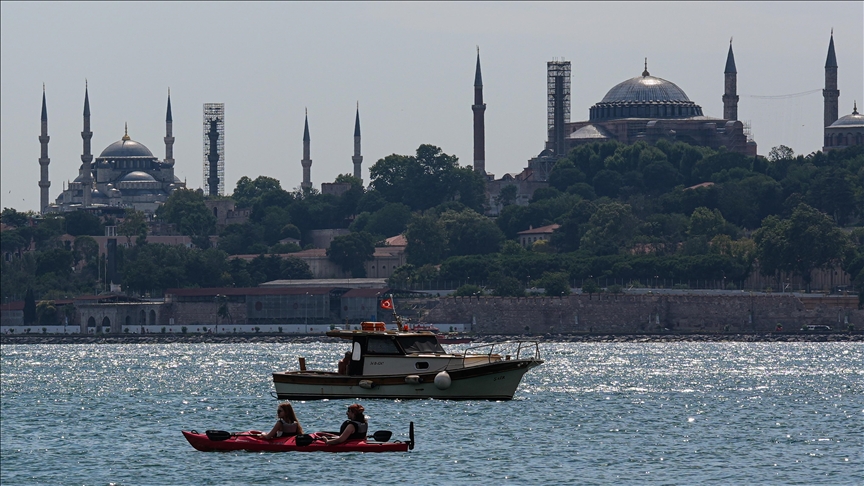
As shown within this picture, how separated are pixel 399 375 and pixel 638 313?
9167 cm

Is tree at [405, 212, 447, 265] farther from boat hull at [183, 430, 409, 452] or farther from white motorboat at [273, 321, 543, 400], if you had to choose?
boat hull at [183, 430, 409, 452]

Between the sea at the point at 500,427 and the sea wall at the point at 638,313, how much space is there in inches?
1331

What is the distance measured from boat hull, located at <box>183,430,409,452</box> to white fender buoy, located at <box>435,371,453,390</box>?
28.0 ft

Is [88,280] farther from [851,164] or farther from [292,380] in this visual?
[292,380]

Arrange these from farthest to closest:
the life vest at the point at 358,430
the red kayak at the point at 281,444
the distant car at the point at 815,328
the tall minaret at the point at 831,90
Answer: the tall minaret at the point at 831,90 → the distant car at the point at 815,328 → the life vest at the point at 358,430 → the red kayak at the point at 281,444

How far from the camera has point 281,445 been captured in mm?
39531

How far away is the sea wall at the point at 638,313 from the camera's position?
13712cm

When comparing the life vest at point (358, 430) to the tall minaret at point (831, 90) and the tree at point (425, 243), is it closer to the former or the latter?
the tree at point (425, 243)

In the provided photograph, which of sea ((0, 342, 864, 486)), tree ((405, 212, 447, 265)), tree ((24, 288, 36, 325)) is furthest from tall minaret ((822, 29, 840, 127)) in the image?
sea ((0, 342, 864, 486))

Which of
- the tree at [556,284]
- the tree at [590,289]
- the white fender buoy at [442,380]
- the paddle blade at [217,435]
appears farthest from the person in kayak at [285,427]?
the tree at [556,284]

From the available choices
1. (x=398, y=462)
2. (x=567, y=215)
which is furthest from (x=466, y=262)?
(x=398, y=462)

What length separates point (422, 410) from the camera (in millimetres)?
67312

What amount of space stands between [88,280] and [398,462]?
124692 millimetres

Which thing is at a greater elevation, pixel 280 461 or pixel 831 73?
pixel 831 73
